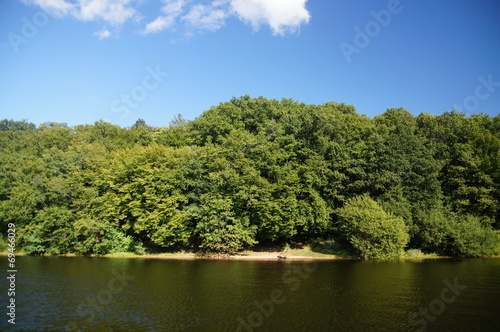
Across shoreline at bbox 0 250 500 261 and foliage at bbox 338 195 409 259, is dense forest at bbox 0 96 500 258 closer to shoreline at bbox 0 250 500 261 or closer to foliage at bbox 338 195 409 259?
foliage at bbox 338 195 409 259

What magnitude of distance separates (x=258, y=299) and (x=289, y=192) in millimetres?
25988

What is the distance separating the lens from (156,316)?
19609 mm

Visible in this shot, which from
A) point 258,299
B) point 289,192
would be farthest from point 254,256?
point 258,299

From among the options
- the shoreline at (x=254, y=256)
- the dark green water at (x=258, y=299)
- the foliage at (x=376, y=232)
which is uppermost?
the foliage at (x=376, y=232)

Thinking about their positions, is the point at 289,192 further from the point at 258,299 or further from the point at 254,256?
the point at 258,299

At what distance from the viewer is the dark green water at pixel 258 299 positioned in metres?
18.3

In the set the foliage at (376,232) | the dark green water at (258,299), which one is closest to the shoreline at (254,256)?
Answer: the foliage at (376,232)

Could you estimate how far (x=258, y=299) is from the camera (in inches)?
912

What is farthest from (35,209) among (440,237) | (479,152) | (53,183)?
(479,152)

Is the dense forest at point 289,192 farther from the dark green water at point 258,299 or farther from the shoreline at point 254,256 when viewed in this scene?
the dark green water at point 258,299

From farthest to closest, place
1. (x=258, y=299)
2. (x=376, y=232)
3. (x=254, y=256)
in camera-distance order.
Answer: (x=254, y=256) < (x=376, y=232) < (x=258, y=299)

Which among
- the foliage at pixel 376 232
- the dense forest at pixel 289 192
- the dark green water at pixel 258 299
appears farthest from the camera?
the dense forest at pixel 289 192

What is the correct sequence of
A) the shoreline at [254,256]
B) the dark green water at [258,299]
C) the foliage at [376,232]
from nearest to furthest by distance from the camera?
the dark green water at [258,299] < the foliage at [376,232] < the shoreline at [254,256]

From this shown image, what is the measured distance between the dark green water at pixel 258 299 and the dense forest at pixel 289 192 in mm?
11980
